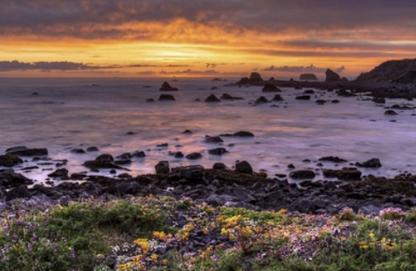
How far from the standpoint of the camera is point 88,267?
18.6 feet

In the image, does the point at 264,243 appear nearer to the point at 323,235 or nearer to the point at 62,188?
the point at 323,235

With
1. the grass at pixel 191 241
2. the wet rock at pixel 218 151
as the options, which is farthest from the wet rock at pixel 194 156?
the grass at pixel 191 241

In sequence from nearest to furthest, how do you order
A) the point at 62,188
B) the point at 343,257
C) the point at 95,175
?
1. the point at 343,257
2. the point at 62,188
3. the point at 95,175

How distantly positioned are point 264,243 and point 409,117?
41.5 metres

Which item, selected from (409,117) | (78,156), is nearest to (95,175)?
(78,156)

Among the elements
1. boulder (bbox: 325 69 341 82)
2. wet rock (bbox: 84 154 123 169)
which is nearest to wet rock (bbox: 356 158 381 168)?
wet rock (bbox: 84 154 123 169)

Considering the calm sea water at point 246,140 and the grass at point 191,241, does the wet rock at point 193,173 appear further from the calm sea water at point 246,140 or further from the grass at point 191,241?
the grass at point 191,241

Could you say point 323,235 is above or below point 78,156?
above

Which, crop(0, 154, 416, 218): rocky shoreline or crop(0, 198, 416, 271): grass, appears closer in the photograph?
crop(0, 198, 416, 271): grass

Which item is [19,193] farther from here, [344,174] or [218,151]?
[344,174]

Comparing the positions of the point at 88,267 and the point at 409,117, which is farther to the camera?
the point at 409,117

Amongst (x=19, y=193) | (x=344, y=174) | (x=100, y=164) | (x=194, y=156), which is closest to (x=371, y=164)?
(x=344, y=174)

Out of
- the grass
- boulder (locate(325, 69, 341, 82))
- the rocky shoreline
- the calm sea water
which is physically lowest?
the calm sea water

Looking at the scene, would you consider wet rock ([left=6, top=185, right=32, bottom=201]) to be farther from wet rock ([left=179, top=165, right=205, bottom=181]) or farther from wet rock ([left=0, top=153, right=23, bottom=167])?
wet rock ([left=0, top=153, right=23, bottom=167])
